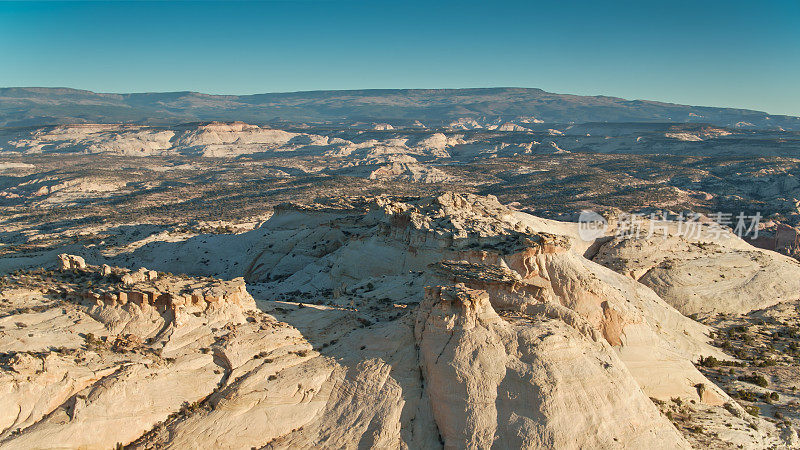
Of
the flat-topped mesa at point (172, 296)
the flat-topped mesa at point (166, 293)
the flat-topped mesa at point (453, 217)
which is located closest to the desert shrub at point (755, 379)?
the flat-topped mesa at point (453, 217)

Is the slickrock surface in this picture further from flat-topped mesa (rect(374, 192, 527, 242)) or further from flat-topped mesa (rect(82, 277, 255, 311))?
flat-topped mesa (rect(374, 192, 527, 242))

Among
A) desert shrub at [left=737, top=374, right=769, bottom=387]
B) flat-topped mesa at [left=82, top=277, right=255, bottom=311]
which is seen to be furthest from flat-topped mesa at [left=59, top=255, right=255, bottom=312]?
desert shrub at [left=737, top=374, right=769, bottom=387]

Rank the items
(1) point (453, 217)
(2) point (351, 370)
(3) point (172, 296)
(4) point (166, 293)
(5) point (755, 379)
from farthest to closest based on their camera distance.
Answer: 1. (1) point (453, 217)
2. (5) point (755, 379)
3. (4) point (166, 293)
4. (3) point (172, 296)
5. (2) point (351, 370)

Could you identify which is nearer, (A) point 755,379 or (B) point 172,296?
(B) point 172,296

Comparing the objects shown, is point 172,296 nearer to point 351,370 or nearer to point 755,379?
point 351,370

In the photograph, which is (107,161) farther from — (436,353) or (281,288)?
(436,353)

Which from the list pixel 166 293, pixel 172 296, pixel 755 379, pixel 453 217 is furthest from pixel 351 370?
pixel 755 379

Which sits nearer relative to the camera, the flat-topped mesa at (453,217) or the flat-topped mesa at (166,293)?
the flat-topped mesa at (166,293)

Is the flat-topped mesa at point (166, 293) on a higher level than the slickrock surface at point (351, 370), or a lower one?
higher

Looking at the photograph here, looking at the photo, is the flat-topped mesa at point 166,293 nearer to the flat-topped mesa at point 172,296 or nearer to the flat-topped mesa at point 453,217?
the flat-topped mesa at point 172,296
